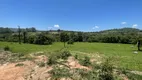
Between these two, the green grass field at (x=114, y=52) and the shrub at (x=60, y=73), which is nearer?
the shrub at (x=60, y=73)

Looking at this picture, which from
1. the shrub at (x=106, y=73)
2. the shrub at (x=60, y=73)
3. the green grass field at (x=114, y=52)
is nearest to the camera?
the shrub at (x=106, y=73)

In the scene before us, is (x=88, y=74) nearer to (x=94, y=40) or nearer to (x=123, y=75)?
(x=123, y=75)

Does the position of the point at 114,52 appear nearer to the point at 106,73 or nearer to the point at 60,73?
the point at 106,73

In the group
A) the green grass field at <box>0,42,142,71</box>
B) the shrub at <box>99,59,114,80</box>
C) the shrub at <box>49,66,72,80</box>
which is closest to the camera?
the shrub at <box>99,59,114,80</box>

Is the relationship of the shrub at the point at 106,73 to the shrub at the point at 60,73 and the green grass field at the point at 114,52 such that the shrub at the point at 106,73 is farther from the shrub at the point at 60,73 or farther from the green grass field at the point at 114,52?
the green grass field at the point at 114,52

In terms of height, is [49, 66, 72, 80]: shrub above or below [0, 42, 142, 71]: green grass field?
above

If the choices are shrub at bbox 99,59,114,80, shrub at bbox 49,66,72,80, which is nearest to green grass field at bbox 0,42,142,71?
shrub at bbox 99,59,114,80

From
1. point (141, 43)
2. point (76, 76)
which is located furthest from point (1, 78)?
point (141, 43)

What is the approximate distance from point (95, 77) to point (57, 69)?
3528 millimetres

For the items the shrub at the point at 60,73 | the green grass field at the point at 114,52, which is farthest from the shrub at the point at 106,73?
the green grass field at the point at 114,52

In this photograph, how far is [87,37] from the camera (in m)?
85.6

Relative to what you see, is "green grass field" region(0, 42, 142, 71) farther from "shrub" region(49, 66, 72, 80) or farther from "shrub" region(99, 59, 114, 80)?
"shrub" region(49, 66, 72, 80)

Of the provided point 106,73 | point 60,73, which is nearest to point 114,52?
point 106,73

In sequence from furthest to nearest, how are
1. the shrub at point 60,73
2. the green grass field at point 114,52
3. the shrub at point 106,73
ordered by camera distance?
the green grass field at point 114,52
the shrub at point 60,73
the shrub at point 106,73
